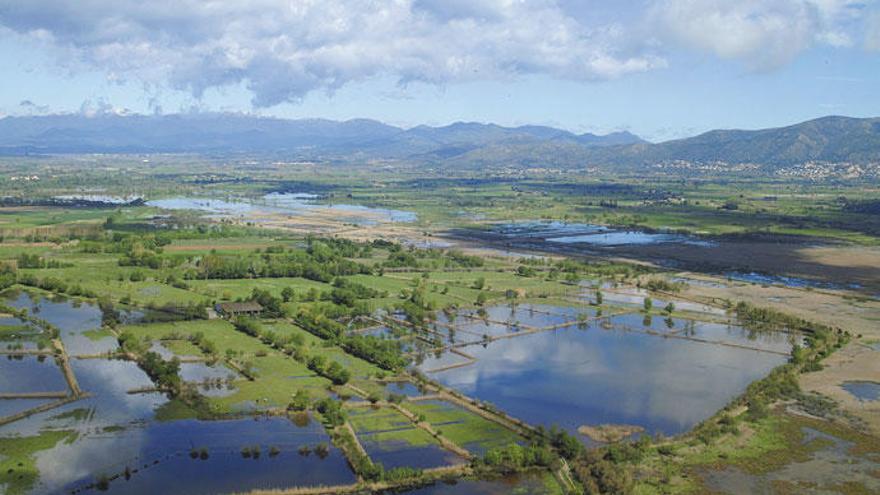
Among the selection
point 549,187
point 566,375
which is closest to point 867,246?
point 566,375

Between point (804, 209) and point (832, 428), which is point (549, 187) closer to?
point (804, 209)

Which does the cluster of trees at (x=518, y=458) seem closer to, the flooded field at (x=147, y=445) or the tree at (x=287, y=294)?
the flooded field at (x=147, y=445)

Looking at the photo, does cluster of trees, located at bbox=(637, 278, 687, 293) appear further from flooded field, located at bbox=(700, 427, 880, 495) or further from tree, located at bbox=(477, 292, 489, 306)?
flooded field, located at bbox=(700, 427, 880, 495)

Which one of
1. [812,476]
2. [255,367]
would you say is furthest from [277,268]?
[812,476]

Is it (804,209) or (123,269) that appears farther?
(804,209)

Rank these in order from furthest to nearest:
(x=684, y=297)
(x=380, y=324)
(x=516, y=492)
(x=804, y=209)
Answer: (x=804, y=209) < (x=684, y=297) < (x=380, y=324) < (x=516, y=492)

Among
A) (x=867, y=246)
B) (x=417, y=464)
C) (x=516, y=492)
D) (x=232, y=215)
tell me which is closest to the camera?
(x=516, y=492)

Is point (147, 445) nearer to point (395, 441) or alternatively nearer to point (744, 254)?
point (395, 441)
